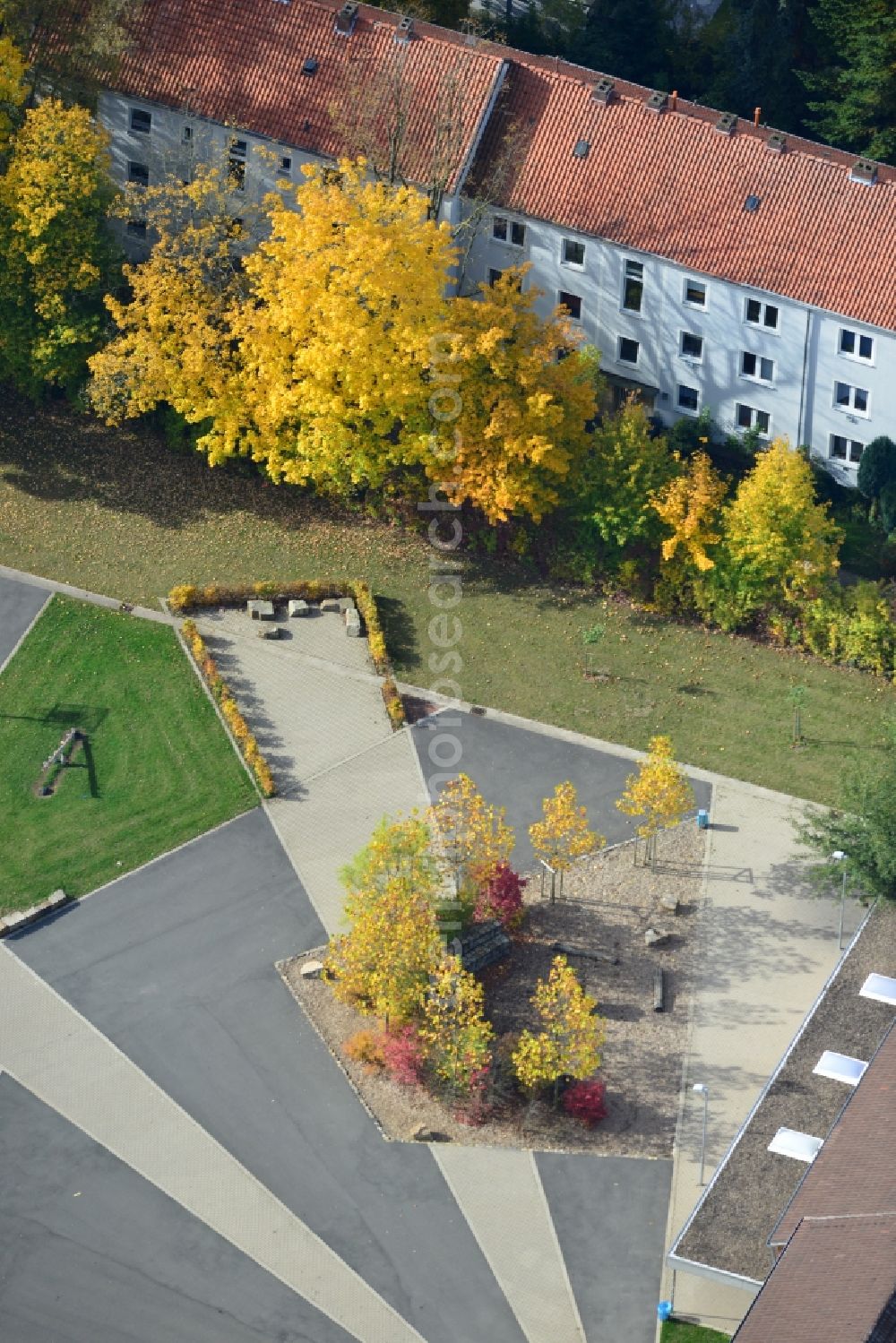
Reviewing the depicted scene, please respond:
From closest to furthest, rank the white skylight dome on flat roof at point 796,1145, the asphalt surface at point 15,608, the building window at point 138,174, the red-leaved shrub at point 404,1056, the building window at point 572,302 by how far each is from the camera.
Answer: the white skylight dome on flat roof at point 796,1145 → the red-leaved shrub at point 404,1056 → the asphalt surface at point 15,608 → the building window at point 572,302 → the building window at point 138,174

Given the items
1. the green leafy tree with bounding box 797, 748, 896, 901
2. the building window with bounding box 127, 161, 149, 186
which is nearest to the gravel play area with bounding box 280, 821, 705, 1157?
the green leafy tree with bounding box 797, 748, 896, 901

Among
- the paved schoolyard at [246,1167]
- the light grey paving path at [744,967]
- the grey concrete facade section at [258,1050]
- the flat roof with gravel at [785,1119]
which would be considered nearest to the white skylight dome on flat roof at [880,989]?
the flat roof with gravel at [785,1119]

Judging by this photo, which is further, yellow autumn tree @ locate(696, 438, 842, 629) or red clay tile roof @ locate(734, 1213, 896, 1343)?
Result: yellow autumn tree @ locate(696, 438, 842, 629)

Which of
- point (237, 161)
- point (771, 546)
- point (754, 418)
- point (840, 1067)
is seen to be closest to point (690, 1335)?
point (840, 1067)

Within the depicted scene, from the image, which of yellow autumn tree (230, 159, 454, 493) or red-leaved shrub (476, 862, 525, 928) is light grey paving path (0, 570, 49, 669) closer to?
yellow autumn tree (230, 159, 454, 493)

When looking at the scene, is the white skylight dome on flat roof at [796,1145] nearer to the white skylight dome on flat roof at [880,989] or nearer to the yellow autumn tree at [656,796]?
the white skylight dome on flat roof at [880,989]

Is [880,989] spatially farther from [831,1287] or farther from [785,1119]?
[831,1287]
